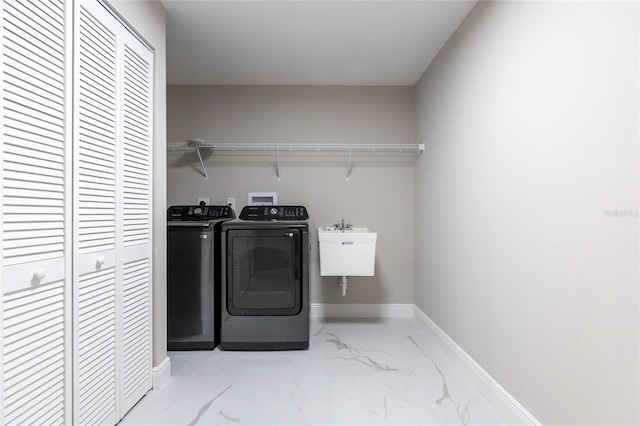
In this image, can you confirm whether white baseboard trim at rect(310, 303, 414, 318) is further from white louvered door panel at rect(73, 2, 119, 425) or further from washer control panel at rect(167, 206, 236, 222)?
white louvered door panel at rect(73, 2, 119, 425)

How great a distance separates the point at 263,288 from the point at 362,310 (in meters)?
1.19

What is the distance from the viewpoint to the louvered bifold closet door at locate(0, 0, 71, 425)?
0.96 m

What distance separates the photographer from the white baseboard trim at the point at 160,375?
5.83 ft

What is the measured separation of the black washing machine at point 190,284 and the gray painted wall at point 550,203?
1.73 m

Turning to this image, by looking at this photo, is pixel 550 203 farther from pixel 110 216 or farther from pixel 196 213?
pixel 196 213

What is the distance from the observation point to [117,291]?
4.77 feet

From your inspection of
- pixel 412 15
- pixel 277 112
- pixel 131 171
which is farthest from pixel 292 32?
pixel 131 171

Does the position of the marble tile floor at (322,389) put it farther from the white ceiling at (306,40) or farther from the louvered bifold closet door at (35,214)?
the white ceiling at (306,40)

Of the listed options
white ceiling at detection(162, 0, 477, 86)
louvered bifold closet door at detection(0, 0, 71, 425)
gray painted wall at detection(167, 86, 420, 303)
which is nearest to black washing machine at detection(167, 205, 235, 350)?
gray painted wall at detection(167, 86, 420, 303)

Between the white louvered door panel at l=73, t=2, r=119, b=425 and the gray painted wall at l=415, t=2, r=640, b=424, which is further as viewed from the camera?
the white louvered door panel at l=73, t=2, r=119, b=425

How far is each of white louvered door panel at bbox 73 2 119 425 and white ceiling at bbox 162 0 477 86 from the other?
2.36 feet

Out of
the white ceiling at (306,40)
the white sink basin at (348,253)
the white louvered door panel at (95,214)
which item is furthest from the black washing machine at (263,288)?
the white ceiling at (306,40)

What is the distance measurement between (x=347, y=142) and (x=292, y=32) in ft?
3.84

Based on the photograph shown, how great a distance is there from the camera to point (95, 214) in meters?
1.32
